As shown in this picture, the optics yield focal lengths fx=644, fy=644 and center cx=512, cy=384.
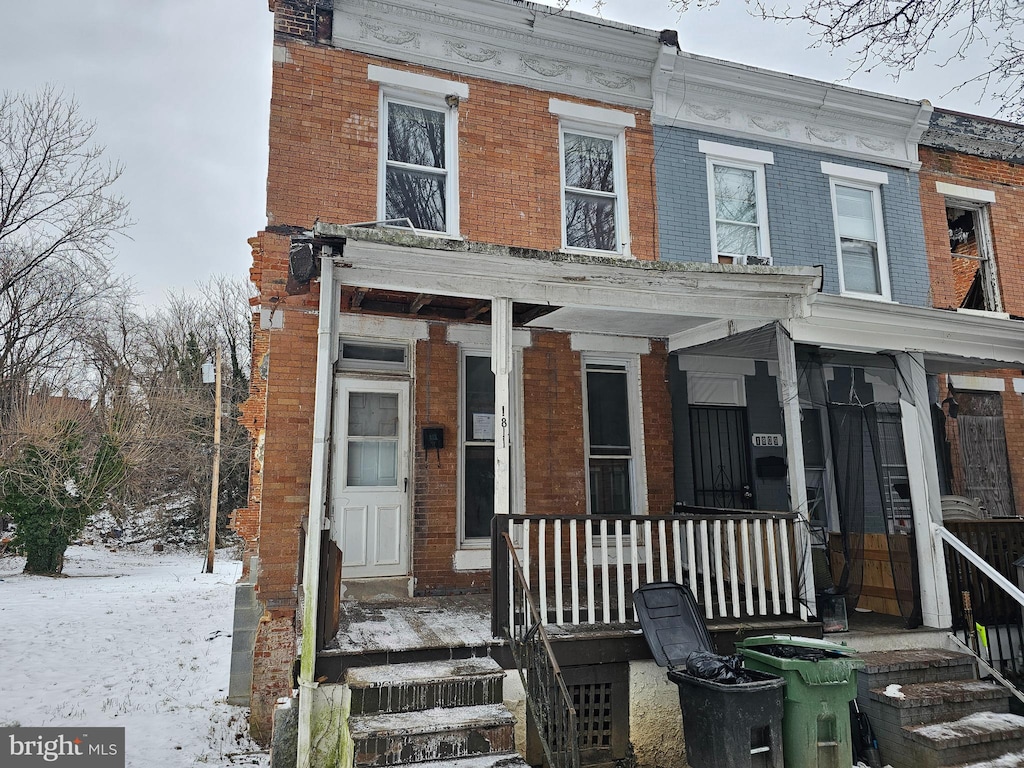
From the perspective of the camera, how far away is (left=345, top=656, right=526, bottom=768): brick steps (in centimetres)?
398

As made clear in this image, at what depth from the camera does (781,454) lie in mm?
8422

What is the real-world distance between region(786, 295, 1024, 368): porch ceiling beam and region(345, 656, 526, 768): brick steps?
4291 millimetres

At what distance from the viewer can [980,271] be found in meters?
10.0

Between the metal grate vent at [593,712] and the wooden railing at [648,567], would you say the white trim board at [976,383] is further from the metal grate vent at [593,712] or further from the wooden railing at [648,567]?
the metal grate vent at [593,712]

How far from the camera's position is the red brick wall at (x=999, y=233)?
9.54 meters

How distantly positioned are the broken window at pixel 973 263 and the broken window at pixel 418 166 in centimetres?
772

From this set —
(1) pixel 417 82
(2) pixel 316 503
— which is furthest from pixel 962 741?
(1) pixel 417 82

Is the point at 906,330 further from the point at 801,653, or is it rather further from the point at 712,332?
the point at 801,653

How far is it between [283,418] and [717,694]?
15.0 feet

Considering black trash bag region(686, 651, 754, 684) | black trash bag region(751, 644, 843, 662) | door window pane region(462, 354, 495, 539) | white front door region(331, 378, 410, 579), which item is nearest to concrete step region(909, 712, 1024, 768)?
black trash bag region(751, 644, 843, 662)

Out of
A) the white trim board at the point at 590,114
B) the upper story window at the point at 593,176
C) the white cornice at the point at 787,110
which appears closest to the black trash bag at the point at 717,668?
the upper story window at the point at 593,176

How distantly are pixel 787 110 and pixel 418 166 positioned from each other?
17.4ft

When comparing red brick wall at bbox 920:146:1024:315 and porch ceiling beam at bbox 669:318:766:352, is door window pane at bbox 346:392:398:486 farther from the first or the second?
red brick wall at bbox 920:146:1024:315

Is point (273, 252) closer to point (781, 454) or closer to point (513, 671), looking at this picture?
point (513, 671)
